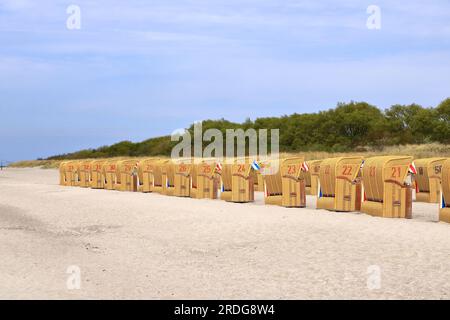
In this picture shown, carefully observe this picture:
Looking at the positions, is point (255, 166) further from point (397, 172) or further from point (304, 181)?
point (397, 172)

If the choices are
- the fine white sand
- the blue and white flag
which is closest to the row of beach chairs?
the blue and white flag

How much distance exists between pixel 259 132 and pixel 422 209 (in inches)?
2897

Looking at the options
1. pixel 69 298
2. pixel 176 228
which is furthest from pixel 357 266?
pixel 176 228

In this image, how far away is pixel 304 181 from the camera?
2052 centimetres

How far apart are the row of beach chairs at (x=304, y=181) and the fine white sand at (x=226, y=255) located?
76cm

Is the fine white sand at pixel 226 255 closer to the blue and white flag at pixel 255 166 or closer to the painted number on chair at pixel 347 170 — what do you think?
the painted number on chair at pixel 347 170

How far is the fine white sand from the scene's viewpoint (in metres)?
8.66

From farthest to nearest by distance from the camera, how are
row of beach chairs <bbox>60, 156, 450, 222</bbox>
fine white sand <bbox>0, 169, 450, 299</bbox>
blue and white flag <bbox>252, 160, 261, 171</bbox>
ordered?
1. blue and white flag <bbox>252, 160, 261, 171</bbox>
2. row of beach chairs <bbox>60, 156, 450, 222</bbox>
3. fine white sand <bbox>0, 169, 450, 299</bbox>

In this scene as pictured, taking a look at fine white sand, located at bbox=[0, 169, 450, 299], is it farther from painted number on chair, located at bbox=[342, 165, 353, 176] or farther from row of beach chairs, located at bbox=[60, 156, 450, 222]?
painted number on chair, located at bbox=[342, 165, 353, 176]

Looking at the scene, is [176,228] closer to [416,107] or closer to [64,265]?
[64,265]

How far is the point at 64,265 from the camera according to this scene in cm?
1071

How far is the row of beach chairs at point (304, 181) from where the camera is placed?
16.8 m

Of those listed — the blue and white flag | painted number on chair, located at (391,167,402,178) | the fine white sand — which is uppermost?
painted number on chair, located at (391,167,402,178)

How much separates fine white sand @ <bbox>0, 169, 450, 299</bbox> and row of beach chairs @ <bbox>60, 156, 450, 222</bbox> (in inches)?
30.0
